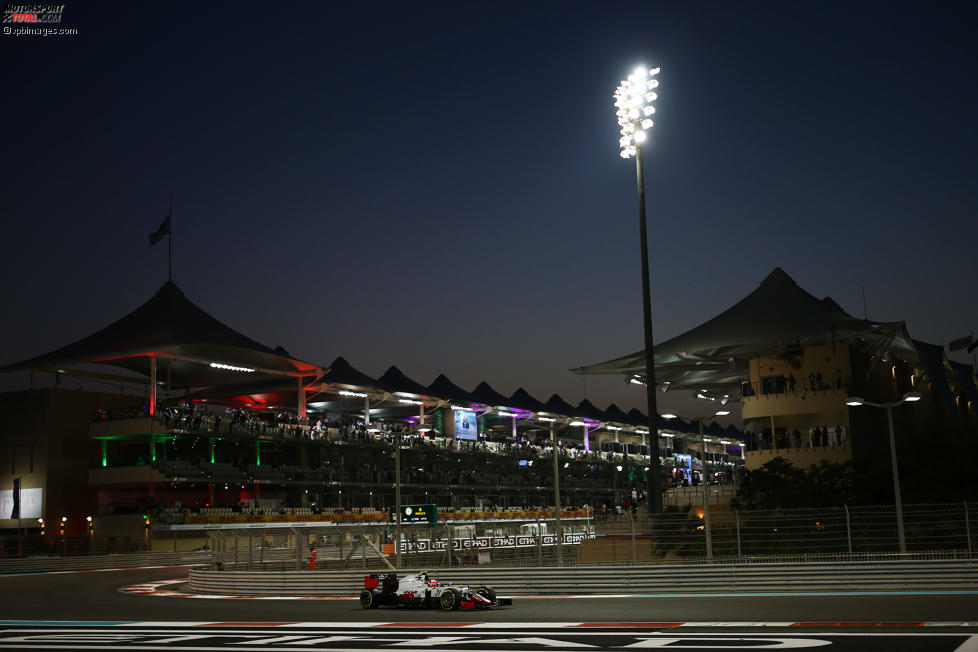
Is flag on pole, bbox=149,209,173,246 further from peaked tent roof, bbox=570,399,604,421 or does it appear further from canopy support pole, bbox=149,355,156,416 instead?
peaked tent roof, bbox=570,399,604,421

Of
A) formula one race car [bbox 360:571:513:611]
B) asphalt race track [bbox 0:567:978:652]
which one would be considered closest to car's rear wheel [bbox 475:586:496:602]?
formula one race car [bbox 360:571:513:611]

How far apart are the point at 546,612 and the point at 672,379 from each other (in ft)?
115

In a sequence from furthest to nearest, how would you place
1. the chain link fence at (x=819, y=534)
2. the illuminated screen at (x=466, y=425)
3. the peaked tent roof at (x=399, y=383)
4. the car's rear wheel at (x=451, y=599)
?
1. the illuminated screen at (x=466, y=425)
2. the peaked tent roof at (x=399, y=383)
3. the chain link fence at (x=819, y=534)
4. the car's rear wheel at (x=451, y=599)

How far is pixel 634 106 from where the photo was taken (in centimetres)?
3130

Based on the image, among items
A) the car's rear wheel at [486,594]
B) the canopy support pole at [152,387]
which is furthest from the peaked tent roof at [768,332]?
the canopy support pole at [152,387]

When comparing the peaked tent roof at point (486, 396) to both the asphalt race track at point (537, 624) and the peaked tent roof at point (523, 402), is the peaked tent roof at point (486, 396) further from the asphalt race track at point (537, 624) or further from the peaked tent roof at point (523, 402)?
the asphalt race track at point (537, 624)

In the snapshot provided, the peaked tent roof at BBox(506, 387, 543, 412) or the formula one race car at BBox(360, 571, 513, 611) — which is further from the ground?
the peaked tent roof at BBox(506, 387, 543, 412)

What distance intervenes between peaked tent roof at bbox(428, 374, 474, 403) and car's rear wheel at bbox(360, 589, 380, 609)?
2323 inches

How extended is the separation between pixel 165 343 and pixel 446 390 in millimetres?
33684

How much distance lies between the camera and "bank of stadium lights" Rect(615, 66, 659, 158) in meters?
31.1

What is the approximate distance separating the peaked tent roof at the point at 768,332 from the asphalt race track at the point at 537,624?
20526 mm

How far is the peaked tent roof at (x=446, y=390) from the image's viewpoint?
8438 centimetres

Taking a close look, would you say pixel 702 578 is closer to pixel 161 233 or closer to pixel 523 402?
pixel 161 233

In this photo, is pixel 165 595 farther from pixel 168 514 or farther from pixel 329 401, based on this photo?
pixel 329 401
